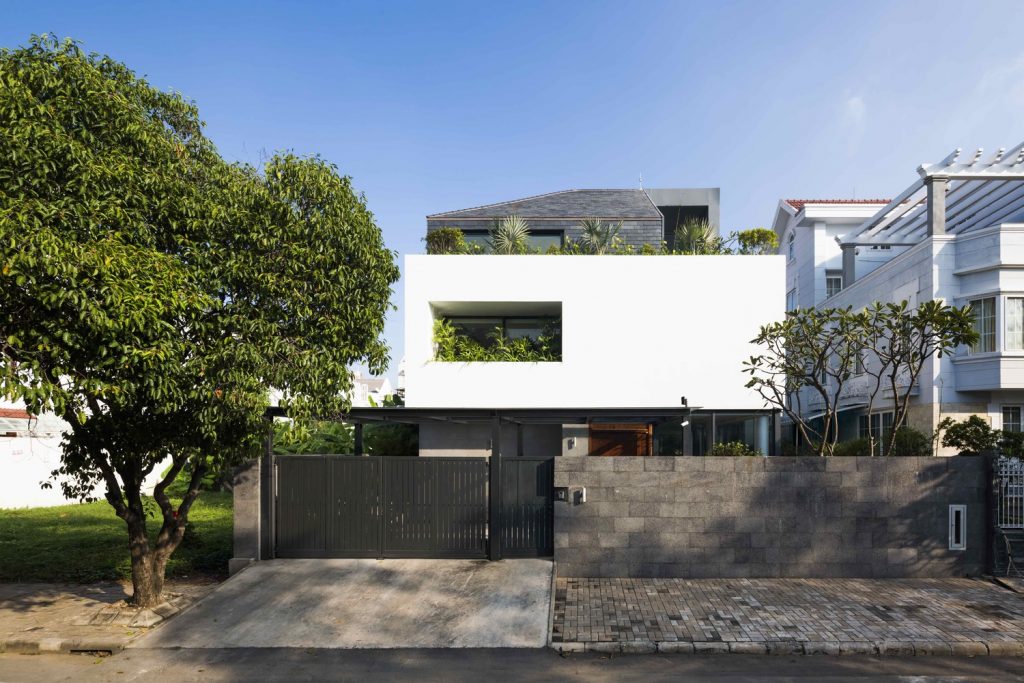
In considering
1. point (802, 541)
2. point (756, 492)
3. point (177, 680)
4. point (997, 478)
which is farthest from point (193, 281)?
point (997, 478)

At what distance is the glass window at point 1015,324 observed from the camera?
55.2 feet

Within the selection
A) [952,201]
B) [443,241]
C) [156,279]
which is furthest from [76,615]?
[952,201]

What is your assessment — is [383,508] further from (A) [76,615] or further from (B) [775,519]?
(B) [775,519]

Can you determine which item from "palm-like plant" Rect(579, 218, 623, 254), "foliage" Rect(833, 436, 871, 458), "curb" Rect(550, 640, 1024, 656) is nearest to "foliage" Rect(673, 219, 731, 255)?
"palm-like plant" Rect(579, 218, 623, 254)

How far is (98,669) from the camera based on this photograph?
7789mm

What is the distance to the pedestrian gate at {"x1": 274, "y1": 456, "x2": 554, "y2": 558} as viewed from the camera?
11672mm

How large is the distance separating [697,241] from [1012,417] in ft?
31.5

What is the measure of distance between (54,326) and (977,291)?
20.0m

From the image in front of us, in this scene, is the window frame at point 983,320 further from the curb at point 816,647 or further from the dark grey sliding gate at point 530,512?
the dark grey sliding gate at point 530,512

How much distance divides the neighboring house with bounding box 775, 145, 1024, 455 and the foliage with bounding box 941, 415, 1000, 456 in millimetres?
4340

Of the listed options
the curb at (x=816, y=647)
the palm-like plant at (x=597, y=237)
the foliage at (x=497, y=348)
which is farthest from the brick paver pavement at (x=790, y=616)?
the palm-like plant at (x=597, y=237)

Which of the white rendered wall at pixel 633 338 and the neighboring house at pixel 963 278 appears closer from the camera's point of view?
the white rendered wall at pixel 633 338

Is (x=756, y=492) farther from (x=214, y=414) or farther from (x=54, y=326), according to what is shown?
(x=54, y=326)

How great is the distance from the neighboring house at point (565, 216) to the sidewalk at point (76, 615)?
12.7 m
